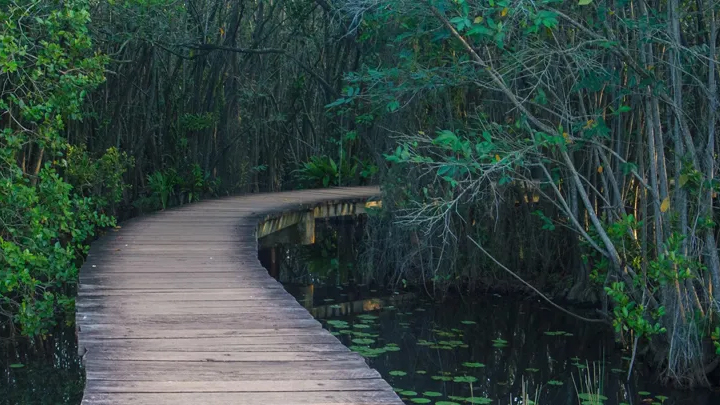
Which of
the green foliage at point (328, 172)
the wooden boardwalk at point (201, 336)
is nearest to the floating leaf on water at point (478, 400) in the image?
the wooden boardwalk at point (201, 336)

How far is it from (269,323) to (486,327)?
428 centimetres

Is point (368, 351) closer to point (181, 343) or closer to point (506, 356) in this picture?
point (506, 356)

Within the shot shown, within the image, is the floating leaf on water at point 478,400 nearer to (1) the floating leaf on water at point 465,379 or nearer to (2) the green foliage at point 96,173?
(1) the floating leaf on water at point 465,379

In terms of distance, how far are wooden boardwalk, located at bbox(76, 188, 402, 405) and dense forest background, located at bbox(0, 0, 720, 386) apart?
0.90 metres

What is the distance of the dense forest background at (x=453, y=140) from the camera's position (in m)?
6.79

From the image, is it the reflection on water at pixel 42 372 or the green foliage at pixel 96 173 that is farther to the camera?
the green foliage at pixel 96 173

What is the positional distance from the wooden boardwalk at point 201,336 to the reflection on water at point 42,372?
3.08 ft

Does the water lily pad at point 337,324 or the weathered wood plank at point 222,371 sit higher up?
the weathered wood plank at point 222,371

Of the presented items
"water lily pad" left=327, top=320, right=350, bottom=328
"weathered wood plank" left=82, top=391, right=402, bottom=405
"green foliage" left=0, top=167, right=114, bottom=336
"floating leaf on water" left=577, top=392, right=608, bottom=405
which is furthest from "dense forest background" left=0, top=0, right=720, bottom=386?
"weathered wood plank" left=82, top=391, right=402, bottom=405

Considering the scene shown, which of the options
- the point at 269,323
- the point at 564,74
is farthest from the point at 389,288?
the point at 269,323

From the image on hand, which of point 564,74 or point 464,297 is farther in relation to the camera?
point 464,297

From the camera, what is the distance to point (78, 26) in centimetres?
696

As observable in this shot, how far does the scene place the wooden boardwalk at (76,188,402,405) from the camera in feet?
11.9

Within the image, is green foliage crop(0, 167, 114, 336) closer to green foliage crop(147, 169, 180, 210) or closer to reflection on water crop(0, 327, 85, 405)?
reflection on water crop(0, 327, 85, 405)
